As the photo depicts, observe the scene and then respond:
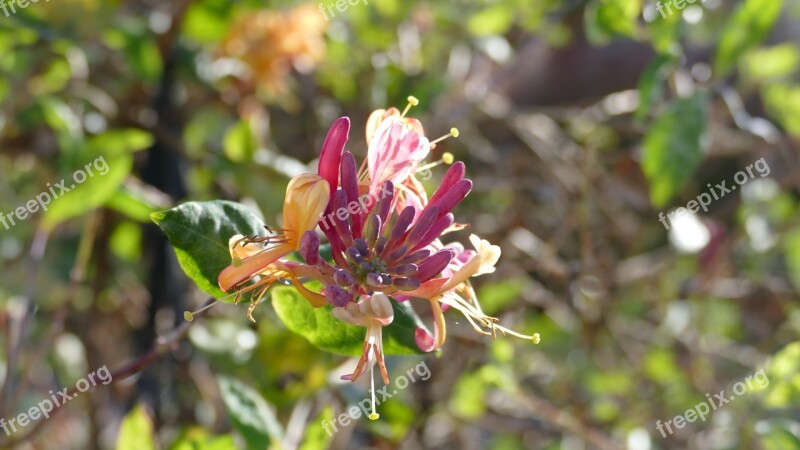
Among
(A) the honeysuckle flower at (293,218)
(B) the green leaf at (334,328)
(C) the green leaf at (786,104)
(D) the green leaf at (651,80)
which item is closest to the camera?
(A) the honeysuckle flower at (293,218)

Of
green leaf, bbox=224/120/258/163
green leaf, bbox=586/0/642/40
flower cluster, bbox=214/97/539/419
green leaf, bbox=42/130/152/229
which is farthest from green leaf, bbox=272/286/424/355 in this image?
green leaf, bbox=586/0/642/40

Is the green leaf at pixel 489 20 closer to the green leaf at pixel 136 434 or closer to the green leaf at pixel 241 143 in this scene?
the green leaf at pixel 241 143

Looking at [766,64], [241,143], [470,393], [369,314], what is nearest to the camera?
[369,314]

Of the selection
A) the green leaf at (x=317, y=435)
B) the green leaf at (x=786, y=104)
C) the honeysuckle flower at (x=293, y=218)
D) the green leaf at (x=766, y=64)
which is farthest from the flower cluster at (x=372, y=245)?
the green leaf at (x=766, y=64)

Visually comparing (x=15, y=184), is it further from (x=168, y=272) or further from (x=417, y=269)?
(x=417, y=269)

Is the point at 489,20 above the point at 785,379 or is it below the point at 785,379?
above

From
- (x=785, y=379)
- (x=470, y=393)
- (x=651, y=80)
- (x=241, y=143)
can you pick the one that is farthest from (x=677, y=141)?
(x=241, y=143)

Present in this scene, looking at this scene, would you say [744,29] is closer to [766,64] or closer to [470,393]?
[766,64]
